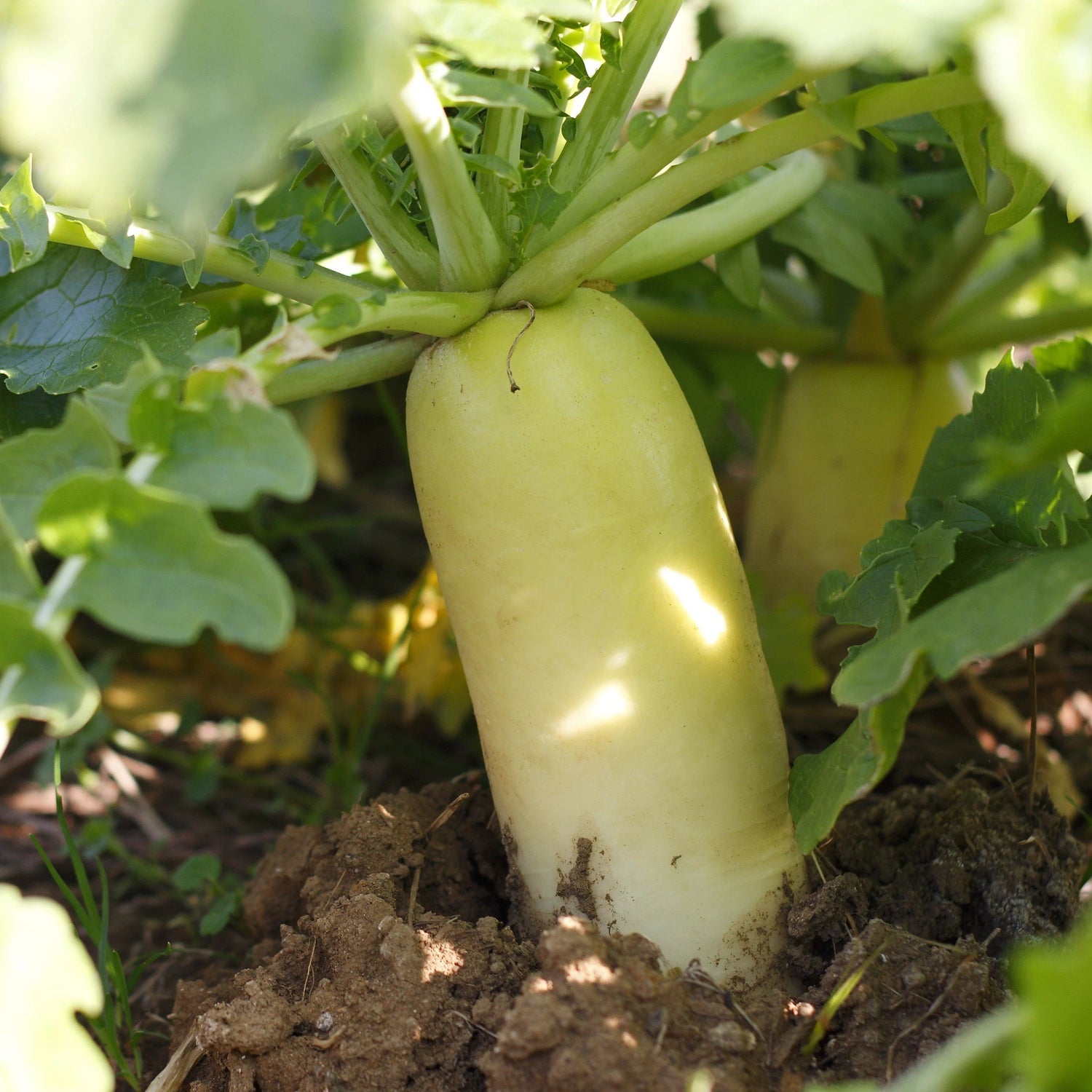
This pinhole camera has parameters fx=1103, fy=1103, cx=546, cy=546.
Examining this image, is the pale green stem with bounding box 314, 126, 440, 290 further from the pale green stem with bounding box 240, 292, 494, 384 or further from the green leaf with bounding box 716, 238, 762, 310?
the green leaf with bounding box 716, 238, 762, 310

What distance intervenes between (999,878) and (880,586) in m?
0.31

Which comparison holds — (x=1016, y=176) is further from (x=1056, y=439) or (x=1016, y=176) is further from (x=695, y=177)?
(x=1056, y=439)

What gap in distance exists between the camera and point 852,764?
911mm

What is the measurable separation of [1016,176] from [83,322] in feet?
3.19

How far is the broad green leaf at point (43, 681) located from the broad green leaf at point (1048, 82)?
0.67 metres

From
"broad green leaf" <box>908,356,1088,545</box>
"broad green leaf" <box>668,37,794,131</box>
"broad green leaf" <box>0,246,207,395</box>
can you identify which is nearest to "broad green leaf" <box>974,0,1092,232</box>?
"broad green leaf" <box>668,37,794,131</box>

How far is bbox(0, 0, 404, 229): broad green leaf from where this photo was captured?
612mm

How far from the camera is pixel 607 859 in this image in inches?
41.1

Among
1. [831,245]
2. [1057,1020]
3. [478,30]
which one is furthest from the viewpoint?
[831,245]

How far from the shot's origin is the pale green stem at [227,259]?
3.48ft

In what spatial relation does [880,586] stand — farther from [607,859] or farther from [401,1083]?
[401,1083]

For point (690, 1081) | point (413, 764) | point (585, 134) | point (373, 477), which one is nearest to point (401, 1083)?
point (690, 1081)

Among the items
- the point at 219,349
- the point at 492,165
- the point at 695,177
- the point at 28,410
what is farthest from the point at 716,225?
the point at 28,410

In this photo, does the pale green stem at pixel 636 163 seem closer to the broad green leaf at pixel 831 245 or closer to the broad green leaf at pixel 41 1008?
the broad green leaf at pixel 831 245
